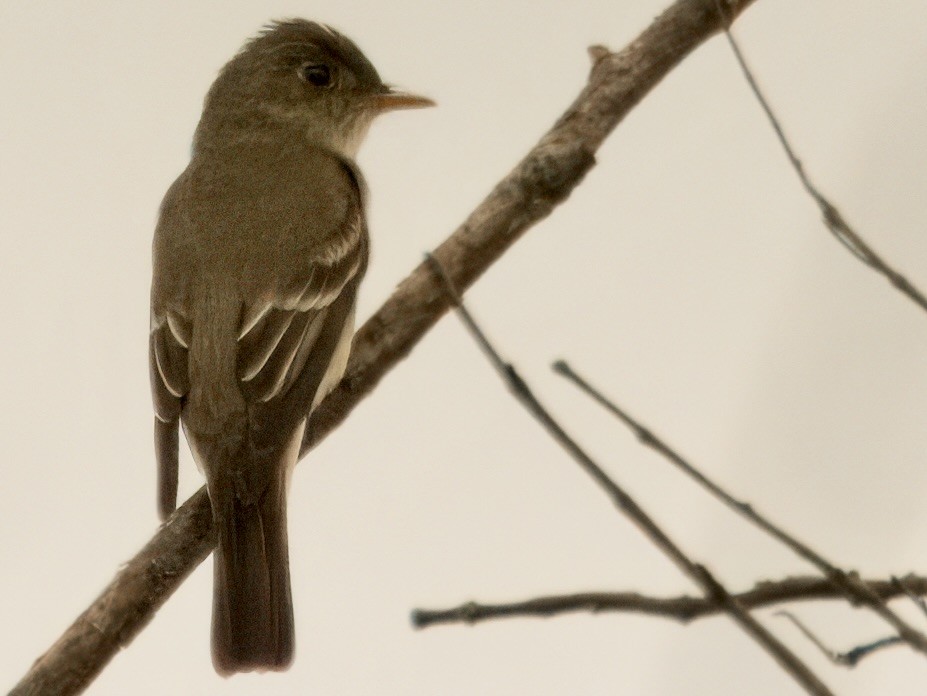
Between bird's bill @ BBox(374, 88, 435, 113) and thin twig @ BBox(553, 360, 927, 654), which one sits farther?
bird's bill @ BBox(374, 88, 435, 113)

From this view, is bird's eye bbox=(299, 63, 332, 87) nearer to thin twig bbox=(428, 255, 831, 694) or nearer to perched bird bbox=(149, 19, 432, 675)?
perched bird bbox=(149, 19, 432, 675)

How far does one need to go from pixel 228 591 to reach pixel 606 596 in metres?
1.47

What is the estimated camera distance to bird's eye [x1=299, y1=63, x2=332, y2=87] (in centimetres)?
361

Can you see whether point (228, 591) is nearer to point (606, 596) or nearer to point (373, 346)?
point (373, 346)

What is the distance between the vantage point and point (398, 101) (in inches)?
141

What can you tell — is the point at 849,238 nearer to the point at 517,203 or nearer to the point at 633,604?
the point at 633,604

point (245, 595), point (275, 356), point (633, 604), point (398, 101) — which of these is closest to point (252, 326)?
point (275, 356)

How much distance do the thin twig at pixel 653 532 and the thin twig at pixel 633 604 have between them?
0.02m

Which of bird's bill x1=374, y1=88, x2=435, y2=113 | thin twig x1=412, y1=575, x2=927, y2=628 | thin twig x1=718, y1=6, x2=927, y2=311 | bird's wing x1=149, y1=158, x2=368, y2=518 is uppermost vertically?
bird's bill x1=374, y1=88, x2=435, y2=113

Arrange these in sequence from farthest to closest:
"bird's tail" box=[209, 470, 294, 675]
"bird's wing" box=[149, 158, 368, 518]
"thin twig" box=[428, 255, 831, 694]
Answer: "bird's wing" box=[149, 158, 368, 518] → "bird's tail" box=[209, 470, 294, 675] → "thin twig" box=[428, 255, 831, 694]

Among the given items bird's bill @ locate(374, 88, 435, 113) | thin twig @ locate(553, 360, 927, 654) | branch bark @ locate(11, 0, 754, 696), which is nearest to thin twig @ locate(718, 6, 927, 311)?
thin twig @ locate(553, 360, 927, 654)

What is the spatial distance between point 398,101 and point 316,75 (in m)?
0.25

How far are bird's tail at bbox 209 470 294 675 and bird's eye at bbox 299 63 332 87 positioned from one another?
1585 millimetres

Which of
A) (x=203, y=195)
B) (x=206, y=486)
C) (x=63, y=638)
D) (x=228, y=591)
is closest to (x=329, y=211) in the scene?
(x=203, y=195)
